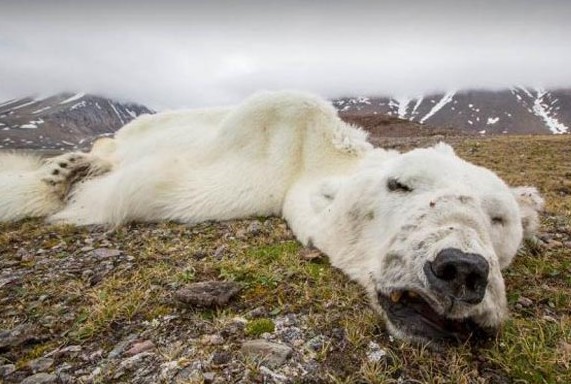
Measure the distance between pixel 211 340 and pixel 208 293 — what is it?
555 mm

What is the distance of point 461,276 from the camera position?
2.25 metres

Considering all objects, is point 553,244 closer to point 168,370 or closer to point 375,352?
point 375,352

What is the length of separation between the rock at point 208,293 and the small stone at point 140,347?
0.48m

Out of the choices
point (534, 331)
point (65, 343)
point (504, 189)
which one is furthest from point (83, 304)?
point (504, 189)


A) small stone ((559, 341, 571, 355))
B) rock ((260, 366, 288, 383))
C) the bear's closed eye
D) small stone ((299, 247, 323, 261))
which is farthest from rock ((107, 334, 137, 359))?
small stone ((559, 341, 571, 355))

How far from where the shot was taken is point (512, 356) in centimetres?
243

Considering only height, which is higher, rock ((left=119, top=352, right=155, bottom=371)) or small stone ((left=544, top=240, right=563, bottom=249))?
rock ((left=119, top=352, right=155, bottom=371))

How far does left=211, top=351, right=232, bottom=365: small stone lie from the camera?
92.8 inches

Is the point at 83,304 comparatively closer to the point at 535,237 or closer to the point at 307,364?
the point at 307,364

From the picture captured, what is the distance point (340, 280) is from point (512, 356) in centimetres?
133

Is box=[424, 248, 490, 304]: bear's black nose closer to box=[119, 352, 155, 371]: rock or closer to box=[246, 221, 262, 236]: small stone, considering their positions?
box=[119, 352, 155, 371]: rock

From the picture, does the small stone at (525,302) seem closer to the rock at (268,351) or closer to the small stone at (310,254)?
the small stone at (310,254)

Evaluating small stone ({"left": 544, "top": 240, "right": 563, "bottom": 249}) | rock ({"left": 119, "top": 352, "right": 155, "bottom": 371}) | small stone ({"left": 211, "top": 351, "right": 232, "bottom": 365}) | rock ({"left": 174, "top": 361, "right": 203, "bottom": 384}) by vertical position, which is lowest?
small stone ({"left": 544, "top": 240, "right": 563, "bottom": 249})

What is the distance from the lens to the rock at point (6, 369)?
2412mm
